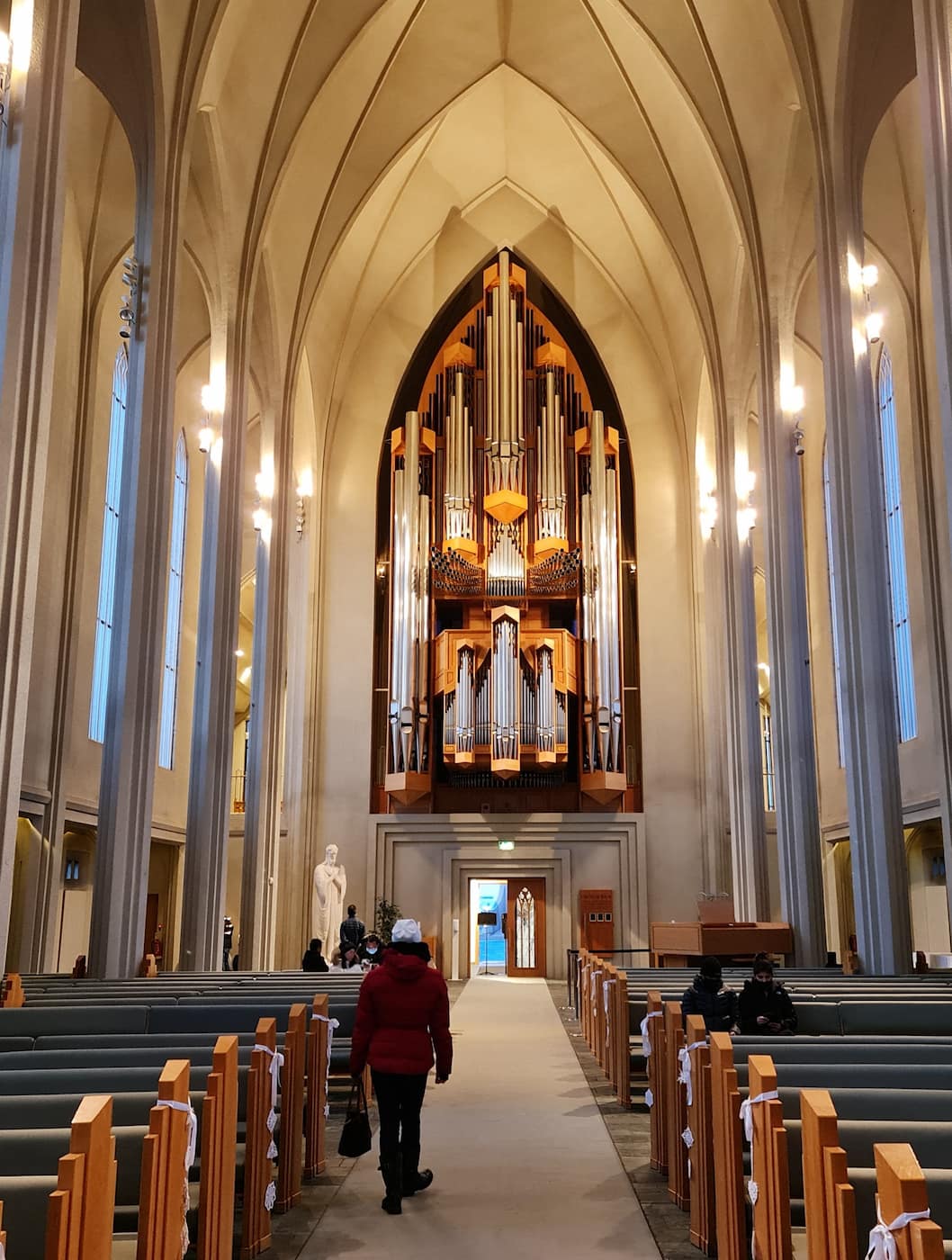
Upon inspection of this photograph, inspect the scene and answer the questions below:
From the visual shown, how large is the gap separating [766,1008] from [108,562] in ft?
43.5

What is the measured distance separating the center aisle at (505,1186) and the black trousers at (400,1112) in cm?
22

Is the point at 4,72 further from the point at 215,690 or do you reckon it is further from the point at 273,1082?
the point at 273,1082

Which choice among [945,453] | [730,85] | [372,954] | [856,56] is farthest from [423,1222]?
[730,85]

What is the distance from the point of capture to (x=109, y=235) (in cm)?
1692

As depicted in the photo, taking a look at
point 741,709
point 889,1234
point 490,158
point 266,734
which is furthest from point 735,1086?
point 490,158

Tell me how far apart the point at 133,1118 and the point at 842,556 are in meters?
10.2

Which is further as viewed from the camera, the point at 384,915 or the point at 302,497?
the point at 302,497

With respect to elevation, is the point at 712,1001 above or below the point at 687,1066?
above

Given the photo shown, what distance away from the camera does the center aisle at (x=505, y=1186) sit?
480 centimetres

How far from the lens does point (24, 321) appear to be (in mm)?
8328

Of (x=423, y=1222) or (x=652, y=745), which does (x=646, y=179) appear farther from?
(x=423, y=1222)

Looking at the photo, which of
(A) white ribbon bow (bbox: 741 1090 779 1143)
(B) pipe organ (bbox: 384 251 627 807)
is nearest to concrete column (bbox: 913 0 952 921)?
(A) white ribbon bow (bbox: 741 1090 779 1143)

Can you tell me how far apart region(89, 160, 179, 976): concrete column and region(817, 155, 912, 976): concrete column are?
700cm

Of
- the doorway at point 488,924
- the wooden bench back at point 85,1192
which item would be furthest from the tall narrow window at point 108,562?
the wooden bench back at point 85,1192
